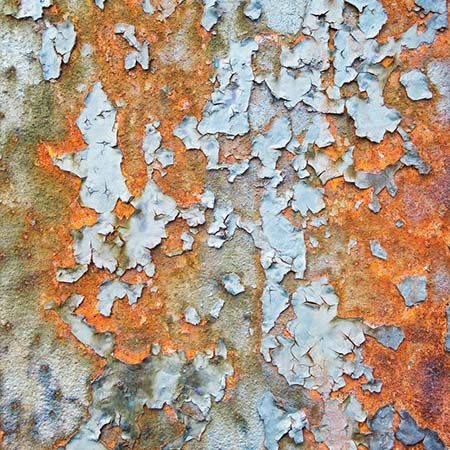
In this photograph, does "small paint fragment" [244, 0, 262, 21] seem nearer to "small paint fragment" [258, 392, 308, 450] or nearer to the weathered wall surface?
the weathered wall surface

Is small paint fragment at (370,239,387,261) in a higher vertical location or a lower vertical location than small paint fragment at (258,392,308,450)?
higher

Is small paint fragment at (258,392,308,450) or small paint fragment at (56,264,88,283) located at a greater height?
small paint fragment at (56,264,88,283)

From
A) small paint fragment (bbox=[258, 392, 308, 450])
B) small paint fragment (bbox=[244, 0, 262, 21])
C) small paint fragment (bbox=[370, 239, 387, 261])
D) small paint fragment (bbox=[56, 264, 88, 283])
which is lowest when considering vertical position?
small paint fragment (bbox=[258, 392, 308, 450])

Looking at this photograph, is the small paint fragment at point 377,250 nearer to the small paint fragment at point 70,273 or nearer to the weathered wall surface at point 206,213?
the weathered wall surface at point 206,213

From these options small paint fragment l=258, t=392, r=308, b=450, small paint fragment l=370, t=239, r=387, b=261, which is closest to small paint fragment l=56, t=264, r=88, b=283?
small paint fragment l=258, t=392, r=308, b=450

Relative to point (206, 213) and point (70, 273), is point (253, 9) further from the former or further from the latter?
point (70, 273)

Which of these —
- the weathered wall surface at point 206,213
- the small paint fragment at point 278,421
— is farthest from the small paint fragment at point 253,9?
the small paint fragment at point 278,421

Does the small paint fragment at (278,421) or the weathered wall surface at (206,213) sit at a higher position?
the weathered wall surface at (206,213)

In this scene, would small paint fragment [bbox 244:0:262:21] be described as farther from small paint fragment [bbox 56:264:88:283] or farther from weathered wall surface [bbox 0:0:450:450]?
small paint fragment [bbox 56:264:88:283]

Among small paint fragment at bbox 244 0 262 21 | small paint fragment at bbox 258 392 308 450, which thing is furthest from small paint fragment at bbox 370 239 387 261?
small paint fragment at bbox 244 0 262 21

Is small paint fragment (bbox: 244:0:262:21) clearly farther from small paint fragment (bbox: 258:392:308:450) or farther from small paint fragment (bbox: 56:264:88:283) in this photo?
small paint fragment (bbox: 258:392:308:450)
